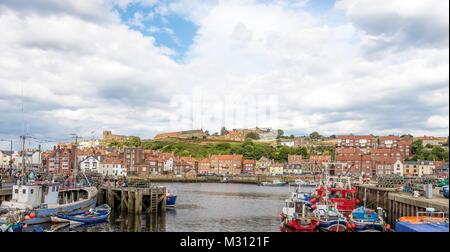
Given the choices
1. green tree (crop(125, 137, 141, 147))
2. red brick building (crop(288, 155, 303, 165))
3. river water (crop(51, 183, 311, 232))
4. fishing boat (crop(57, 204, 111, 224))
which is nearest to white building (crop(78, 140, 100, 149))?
green tree (crop(125, 137, 141, 147))

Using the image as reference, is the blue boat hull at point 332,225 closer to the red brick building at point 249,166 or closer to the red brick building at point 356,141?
the red brick building at point 249,166

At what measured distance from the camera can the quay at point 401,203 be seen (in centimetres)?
2310

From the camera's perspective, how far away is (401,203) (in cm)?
2814

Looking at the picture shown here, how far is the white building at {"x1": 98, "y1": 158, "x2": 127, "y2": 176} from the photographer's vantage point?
9162 cm

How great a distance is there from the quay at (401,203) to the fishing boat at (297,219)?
6.00 metres

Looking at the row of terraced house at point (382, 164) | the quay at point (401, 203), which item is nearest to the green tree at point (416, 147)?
the row of terraced house at point (382, 164)

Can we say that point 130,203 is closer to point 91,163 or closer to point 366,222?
point 366,222

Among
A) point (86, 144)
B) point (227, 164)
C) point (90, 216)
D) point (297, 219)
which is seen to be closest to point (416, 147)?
point (227, 164)

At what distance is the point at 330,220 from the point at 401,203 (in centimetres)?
794

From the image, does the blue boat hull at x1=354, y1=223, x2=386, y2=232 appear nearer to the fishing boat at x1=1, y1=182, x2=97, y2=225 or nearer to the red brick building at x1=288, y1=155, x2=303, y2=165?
the fishing boat at x1=1, y1=182, x2=97, y2=225

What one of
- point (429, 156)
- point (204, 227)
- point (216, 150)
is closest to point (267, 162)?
point (216, 150)
